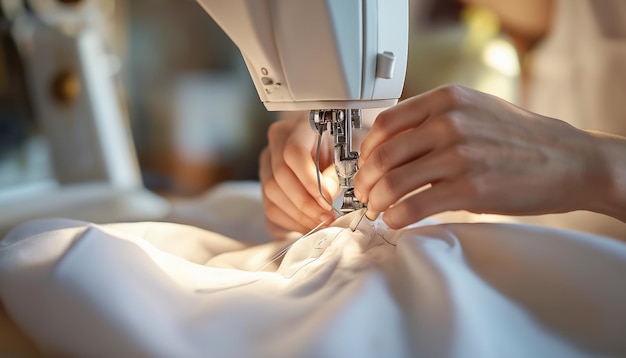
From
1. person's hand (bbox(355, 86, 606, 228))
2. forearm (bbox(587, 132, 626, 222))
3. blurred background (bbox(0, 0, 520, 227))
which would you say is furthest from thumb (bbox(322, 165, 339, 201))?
blurred background (bbox(0, 0, 520, 227))

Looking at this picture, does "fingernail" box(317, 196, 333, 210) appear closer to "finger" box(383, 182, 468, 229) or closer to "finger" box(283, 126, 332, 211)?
"finger" box(283, 126, 332, 211)

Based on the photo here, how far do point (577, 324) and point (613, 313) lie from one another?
1.3 inches

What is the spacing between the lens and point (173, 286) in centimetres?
58

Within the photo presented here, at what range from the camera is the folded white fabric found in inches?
20.0

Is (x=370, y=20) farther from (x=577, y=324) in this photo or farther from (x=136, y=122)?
(x=136, y=122)

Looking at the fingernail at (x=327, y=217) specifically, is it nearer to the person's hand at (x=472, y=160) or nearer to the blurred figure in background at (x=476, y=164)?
the blurred figure in background at (x=476, y=164)

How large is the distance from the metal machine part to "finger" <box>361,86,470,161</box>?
6cm

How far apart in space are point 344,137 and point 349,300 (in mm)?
262

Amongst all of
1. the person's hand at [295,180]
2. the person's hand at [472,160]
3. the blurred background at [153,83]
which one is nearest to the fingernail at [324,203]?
the person's hand at [295,180]

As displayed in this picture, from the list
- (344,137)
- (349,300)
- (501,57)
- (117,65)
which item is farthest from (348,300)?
(117,65)

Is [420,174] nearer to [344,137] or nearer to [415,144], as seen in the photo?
[415,144]

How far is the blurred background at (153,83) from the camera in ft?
5.90

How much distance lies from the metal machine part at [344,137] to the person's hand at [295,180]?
0.07 meters

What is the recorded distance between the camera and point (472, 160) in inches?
24.0
